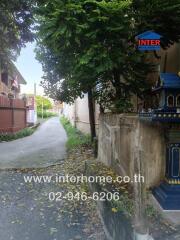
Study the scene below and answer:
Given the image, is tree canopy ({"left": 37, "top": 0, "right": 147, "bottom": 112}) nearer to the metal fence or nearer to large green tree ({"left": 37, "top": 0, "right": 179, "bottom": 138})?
large green tree ({"left": 37, "top": 0, "right": 179, "bottom": 138})

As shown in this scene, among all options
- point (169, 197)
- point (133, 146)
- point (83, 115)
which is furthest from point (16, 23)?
point (169, 197)

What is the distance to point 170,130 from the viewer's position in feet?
15.1

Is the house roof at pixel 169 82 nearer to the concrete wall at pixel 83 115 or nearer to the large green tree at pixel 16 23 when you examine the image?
the large green tree at pixel 16 23

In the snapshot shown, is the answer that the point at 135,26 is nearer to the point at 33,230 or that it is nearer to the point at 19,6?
the point at 33,230

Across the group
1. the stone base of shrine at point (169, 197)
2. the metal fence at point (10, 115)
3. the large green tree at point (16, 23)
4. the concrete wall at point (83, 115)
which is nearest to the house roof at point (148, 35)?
the stone base of shrine at point (169, 197)

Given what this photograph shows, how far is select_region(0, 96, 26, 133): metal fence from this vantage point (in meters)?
16.7

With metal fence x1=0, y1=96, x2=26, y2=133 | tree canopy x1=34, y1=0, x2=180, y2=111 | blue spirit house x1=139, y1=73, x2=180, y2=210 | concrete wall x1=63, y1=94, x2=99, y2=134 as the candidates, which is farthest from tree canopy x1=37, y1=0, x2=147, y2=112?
metal fence x1=0, y1=96, x2=26, y2=133

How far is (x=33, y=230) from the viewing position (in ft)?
14.9

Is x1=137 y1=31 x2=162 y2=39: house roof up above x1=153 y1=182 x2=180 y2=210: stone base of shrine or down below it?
above

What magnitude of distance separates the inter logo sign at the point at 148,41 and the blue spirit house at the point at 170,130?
1.11 meters

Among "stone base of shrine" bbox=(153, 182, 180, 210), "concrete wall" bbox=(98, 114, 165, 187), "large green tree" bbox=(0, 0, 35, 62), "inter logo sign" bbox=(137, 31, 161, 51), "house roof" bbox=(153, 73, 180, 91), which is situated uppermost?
"large green tree" bbox=(0, 0, 35, 62)

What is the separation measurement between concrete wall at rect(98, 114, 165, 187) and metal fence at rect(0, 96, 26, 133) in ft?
34.6

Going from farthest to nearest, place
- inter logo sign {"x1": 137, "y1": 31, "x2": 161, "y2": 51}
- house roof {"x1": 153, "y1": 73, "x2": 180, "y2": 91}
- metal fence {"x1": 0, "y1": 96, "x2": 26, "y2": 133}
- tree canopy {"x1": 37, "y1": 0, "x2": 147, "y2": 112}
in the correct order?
1. metal fence {"x1": 0, "y1": 96, "x2": 26, "y2": 133}
2. inter logo sign {"x1": 137, "y1": 31, "x2": 161, "y2": 51}
3. tree canopy {"x1": 37, "y1": 0, "x2": 147, "y2": 112}
4. house roof {"x1": 153, "y1": 73, "x2": 180, "y2": 91}

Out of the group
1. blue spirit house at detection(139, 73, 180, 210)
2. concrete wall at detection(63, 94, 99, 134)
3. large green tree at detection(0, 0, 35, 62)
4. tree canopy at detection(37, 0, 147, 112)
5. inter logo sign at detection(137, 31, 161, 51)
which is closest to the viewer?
blue spirit house at detection(139, 73, 180, 210)
